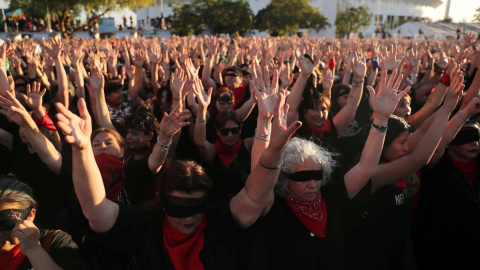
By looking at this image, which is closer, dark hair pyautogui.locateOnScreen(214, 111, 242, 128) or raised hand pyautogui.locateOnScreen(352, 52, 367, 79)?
dark hair pyautogui.locateOnScreen(214, 111, 242, 128)

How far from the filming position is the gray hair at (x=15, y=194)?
1.90m

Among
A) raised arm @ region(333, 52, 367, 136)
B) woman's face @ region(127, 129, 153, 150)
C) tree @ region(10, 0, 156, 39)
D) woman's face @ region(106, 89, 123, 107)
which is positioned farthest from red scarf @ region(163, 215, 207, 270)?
tree @ region(10, 0, 156, 39)

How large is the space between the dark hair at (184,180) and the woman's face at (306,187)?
1.70ft

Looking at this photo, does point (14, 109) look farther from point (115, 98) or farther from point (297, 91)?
point (115, 98)

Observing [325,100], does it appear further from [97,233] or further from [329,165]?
[97,233]

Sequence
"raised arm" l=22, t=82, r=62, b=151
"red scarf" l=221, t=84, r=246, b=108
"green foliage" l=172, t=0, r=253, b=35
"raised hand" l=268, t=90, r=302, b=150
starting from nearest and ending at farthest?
1. "raised hand" l=268, t=90, r=302, b=150
2. "raised arm" l=22, t=82, r=62, b=151
3. "red scarf" l=221, t=84, r=246, b=108
4. "green foliage" l=172, t=0, r=253, b=35

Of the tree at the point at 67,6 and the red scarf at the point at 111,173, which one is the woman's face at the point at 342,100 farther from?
the tree at the point at 67,6

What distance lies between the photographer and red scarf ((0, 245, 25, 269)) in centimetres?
186

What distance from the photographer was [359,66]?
409 cm

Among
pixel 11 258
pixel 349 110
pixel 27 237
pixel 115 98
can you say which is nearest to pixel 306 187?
pixel 27 237

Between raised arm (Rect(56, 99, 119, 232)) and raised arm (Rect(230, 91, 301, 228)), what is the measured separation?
2.05 ft

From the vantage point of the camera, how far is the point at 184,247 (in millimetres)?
1896

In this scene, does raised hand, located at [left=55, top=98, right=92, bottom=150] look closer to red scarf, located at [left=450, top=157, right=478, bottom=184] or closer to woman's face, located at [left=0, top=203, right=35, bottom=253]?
woman's face, located at [left=0, top=203, right=35, bottom=253]

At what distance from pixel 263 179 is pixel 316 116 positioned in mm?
1922
